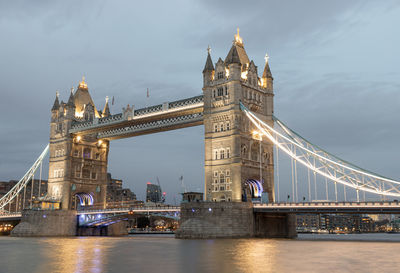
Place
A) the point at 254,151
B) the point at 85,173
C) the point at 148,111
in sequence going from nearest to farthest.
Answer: the point at 254,151 < the point at 148,111 < the point at 85,173

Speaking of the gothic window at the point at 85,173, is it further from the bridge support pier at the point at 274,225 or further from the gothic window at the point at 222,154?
the bridge support pier at the point at 274,225

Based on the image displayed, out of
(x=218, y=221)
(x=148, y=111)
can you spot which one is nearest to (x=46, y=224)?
(x=148, y=111)

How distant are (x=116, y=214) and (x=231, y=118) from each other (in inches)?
1142

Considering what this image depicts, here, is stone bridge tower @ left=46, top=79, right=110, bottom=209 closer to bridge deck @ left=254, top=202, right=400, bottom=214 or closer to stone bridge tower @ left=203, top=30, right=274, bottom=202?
stone bridge tower @ left=203, top=30, right=274, bottom=202

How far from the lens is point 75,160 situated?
97312mm

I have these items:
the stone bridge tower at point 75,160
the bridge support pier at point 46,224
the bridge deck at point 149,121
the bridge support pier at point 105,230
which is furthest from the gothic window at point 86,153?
the bridge support pier at point 105,230

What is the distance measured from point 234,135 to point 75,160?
40.9 metres

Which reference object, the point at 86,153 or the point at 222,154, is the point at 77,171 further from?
the point at 222,154

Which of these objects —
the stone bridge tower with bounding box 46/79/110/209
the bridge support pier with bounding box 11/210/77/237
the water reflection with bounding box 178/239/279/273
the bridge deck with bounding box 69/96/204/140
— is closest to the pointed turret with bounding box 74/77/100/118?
the stone bridge tower with bounding box 46/79/110/209

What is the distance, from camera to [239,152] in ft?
232

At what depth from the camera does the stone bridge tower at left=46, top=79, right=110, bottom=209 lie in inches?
3782

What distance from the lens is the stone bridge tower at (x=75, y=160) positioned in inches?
3782

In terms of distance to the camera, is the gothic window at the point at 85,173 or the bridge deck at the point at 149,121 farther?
the gothic window at the point at 85,173

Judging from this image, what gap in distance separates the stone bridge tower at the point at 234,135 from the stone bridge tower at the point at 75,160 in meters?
34.4
